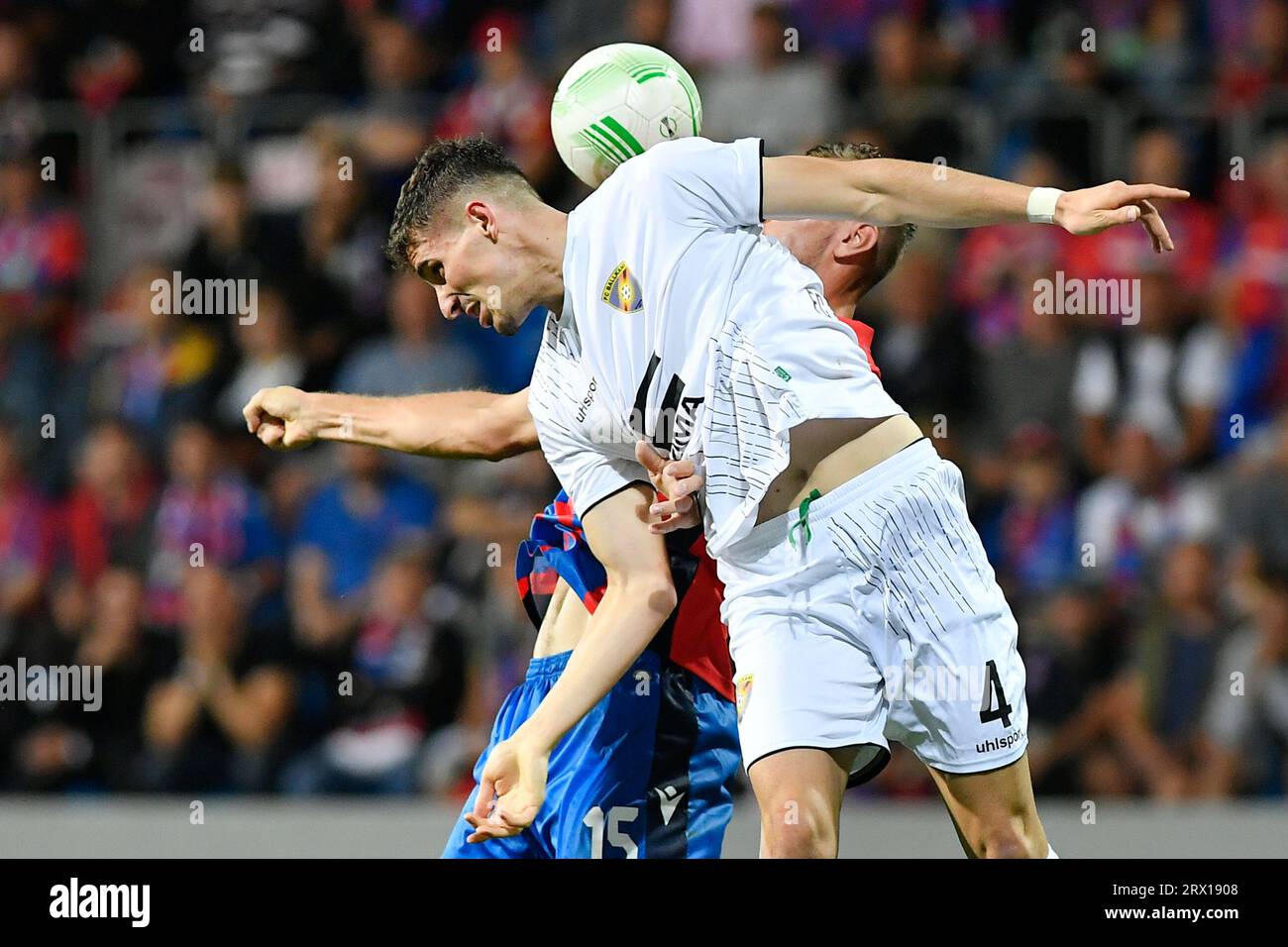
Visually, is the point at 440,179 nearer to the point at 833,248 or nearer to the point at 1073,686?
the point at 833,248

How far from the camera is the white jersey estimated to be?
3.42 m

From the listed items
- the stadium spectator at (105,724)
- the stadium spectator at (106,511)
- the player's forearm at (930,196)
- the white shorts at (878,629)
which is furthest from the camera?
the stadium spectator at (106,511)

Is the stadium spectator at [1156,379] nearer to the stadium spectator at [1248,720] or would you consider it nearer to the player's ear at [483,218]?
the stadium spectator at [1248,720]

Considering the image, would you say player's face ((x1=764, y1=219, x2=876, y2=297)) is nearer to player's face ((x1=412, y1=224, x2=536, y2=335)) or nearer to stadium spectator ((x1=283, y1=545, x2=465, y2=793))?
player's face ((x1=412, y1=224, x2=536, y2=335))

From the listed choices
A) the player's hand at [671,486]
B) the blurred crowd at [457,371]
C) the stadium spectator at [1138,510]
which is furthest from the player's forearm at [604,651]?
the stadium spectator at [1138,510]

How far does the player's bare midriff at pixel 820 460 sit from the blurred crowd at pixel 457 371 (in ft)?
10.8

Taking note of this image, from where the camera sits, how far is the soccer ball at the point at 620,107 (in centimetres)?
372

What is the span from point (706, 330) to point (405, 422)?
749 millimetres

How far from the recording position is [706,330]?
11.3ft

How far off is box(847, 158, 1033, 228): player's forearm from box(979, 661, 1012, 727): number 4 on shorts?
0.84 m

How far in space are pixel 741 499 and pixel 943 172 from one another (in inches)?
27.8

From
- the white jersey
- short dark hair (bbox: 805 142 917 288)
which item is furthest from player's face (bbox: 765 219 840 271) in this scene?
the white jersey

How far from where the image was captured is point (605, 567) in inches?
140

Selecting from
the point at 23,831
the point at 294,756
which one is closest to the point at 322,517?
the point at 294,756
